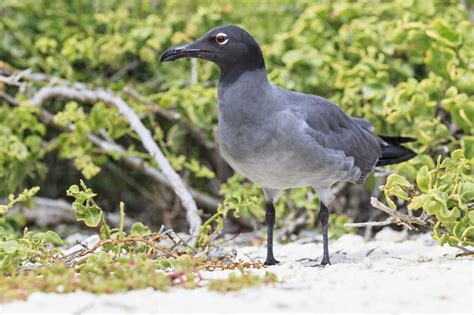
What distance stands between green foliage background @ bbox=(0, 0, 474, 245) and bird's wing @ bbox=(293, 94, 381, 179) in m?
0.31

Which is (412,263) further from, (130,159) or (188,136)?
(188,136)

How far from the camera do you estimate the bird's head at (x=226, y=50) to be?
15.9 feet

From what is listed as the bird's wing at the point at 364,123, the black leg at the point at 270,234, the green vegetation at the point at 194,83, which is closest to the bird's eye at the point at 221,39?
the green vegetation at the point at 194,83

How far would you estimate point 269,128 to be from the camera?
4.59 meters

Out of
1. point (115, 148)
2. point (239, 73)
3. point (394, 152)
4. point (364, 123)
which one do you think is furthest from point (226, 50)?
Result: point (115, 148)

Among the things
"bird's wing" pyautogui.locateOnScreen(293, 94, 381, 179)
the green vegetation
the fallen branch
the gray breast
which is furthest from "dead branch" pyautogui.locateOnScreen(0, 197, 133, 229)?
"bird's wing" pyautogui.locateOnScreen(293, 94, 381, 179)

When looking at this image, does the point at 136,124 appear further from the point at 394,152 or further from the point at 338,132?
the point at 394,152

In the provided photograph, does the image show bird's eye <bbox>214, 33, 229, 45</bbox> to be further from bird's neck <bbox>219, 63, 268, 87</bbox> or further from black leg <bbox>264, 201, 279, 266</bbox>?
black leg <bbox>264, 201, 279, 266</bbox>

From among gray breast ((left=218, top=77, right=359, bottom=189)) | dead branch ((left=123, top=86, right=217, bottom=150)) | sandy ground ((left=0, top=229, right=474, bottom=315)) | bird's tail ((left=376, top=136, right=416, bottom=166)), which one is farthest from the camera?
dead branch ((left=123, top=86, right=217, bottom=150))

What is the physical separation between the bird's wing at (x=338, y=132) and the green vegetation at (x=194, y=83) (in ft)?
1.13

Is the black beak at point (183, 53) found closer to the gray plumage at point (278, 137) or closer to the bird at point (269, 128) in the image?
the bird at point (269, 128)

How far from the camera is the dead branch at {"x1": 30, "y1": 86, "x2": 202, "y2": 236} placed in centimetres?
518

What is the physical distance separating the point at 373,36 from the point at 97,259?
3.31 metres

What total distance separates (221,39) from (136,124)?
1.12m
